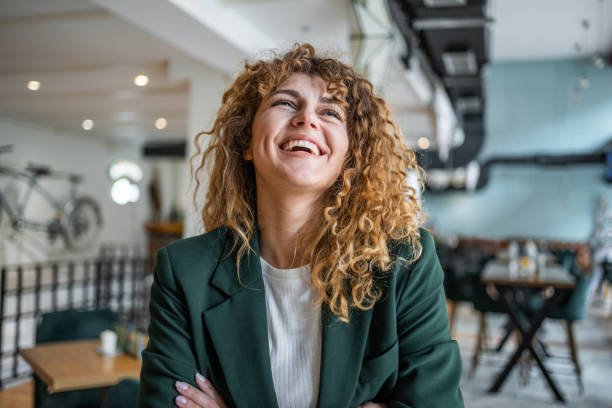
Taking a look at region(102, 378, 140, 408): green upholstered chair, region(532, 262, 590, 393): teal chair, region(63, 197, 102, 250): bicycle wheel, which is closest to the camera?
region(102, 378, 140, 408): green upholstered chair

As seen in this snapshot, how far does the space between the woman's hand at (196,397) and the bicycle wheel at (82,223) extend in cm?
1116

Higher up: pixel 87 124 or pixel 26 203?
pixel 87 124

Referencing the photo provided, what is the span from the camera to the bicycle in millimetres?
9202

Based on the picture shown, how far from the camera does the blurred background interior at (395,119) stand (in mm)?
4344

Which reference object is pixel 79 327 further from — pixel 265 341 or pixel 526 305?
pixel 526 305

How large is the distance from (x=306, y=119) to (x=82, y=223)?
38.8ft

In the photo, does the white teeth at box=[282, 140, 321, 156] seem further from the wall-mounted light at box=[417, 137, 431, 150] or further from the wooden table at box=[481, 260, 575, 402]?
the wall-mounted light at box=[417, 137, 431, 150]

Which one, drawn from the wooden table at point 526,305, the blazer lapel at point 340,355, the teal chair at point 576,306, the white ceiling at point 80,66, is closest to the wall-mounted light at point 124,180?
the white ceiling at point 80,66

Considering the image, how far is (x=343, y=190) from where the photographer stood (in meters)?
1.43

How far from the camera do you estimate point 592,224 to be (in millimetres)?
14609

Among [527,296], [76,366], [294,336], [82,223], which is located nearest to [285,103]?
[294,336]

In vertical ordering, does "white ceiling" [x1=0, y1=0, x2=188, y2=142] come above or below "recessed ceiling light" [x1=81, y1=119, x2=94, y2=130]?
above

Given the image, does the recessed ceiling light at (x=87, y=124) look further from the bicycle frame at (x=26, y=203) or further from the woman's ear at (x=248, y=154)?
the woman's ear at (x=248, y=154)

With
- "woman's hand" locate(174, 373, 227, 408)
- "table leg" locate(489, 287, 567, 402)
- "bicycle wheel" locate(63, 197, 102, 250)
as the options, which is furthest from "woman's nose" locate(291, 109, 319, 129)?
"bicycle wheel" locate(63, 197, 102, 250)
